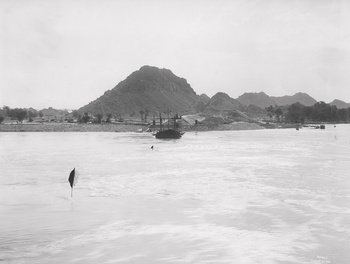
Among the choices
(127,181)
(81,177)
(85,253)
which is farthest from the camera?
(81,177)

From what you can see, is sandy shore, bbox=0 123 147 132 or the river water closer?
the river water

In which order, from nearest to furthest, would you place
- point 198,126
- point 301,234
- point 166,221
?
point 301,234 < point 166,221 < point 198,126

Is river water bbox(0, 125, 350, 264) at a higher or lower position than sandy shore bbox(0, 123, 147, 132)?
lower

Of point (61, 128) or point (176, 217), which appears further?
point (61, 128)

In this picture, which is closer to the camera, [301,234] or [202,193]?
[301,234]

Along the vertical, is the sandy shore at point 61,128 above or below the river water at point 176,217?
→ above

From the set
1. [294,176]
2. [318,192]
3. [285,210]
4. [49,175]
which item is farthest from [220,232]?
[49,175]

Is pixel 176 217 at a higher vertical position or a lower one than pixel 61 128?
lower

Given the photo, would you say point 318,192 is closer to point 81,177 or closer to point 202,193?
point 202,193

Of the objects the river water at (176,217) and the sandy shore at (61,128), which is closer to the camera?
the river water at (176,217)

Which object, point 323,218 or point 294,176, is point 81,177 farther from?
point 323,218
